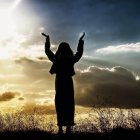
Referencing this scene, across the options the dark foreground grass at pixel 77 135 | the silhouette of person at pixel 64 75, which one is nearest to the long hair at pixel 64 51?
the silhouette of person at pixel 64 75

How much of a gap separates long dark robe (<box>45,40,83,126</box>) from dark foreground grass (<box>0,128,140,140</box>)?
95 centimetres

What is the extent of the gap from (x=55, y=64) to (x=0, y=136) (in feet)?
12.4

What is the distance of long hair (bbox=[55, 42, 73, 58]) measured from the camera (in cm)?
1190

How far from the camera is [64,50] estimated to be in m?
11.9

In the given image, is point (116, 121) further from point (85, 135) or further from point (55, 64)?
point (55, 64)

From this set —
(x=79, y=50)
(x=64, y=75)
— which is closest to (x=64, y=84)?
(x=64, y=75)

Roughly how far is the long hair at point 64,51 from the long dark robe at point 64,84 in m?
0.15

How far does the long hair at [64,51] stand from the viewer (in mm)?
11898

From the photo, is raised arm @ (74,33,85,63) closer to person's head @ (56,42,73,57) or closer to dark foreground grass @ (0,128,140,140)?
person's head @ (56,42,73,57)

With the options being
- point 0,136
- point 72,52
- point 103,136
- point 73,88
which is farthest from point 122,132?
point 0,136

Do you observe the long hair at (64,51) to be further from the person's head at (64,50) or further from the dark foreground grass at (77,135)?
the dark foreground grass at (77,135)

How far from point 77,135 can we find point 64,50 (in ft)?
12.8

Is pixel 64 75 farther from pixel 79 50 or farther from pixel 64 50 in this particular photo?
pixel 79 50

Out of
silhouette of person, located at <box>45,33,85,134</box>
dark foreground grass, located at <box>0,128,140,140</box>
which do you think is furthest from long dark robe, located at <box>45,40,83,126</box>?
dark foreground grass, located at <box>0,128,140,140</box>
